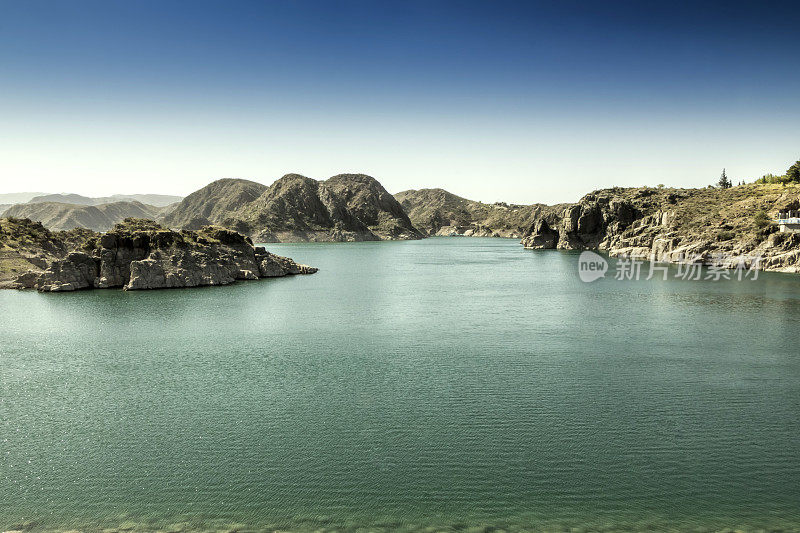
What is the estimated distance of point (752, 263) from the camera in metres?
88.0

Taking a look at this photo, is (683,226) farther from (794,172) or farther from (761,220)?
(794,172)

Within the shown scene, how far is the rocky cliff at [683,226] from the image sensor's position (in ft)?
302

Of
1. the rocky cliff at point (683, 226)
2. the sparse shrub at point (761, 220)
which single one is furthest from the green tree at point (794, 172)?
the sparse shrub at point (761, 220)

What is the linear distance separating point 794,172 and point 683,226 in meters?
50.0

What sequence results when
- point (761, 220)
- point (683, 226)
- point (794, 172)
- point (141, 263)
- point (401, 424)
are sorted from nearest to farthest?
point (401, 424), point (141, 263), point (761, 220), point (683, 226), point (794, 172)

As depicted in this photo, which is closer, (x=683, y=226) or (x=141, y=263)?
(x=141, y=263)

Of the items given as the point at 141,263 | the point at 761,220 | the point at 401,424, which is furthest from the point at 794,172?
the point at 141,263

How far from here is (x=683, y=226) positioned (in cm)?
11738

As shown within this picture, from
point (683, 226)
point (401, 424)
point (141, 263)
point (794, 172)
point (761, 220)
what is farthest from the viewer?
point (794, 172)

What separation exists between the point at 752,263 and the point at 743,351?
2561 inches

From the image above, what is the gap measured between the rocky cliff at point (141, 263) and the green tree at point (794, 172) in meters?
142

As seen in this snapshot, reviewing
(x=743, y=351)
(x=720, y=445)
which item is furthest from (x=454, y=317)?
(x=720, y=445)

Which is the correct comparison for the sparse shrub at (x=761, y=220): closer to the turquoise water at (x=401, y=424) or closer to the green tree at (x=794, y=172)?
the green tree at (x=794, y=172)

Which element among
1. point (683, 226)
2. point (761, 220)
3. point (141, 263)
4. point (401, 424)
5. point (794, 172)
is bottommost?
point (401, 424)
